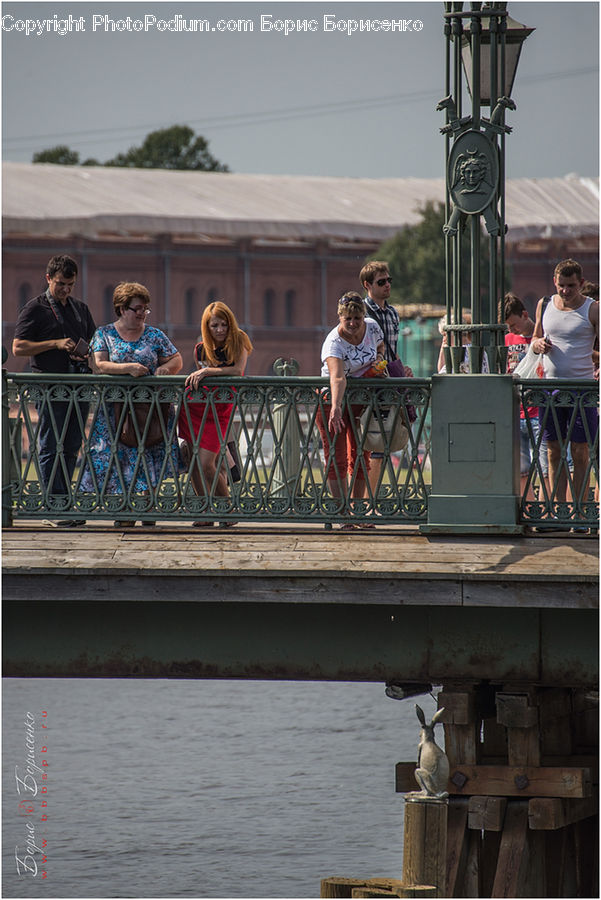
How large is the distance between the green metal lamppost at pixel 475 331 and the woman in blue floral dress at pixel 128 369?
5.32 feet

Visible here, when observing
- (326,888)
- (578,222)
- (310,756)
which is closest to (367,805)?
(310,756)

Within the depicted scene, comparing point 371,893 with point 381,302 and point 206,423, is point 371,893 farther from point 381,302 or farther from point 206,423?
point 381,302

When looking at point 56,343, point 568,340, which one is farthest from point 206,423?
point 568,340

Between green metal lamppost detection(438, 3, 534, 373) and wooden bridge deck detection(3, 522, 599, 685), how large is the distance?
121cm

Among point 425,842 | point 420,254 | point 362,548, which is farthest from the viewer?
point 420,254

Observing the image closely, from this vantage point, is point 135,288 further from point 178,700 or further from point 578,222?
Answer: point 578,222

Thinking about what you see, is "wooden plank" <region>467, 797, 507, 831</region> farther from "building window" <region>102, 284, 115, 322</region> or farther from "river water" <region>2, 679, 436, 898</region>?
Result: "building window" <region>102, 284, 115, 322</region>

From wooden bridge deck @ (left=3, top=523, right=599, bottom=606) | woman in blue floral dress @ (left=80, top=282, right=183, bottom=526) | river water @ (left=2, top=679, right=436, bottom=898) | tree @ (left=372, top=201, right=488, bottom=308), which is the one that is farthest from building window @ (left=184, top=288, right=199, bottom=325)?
wooden bridge deck @ (left=3, top=523, right=599, bottom=606)

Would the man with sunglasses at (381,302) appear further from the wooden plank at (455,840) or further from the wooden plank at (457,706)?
the wooden plank at (455,840)

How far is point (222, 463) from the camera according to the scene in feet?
30.7

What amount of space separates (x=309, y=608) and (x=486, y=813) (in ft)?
5.25

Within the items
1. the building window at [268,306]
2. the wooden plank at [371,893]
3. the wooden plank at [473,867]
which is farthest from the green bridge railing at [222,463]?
the building window at [268,306]

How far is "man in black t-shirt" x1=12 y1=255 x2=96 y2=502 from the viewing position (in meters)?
9.41

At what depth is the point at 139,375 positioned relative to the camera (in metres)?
9.11
